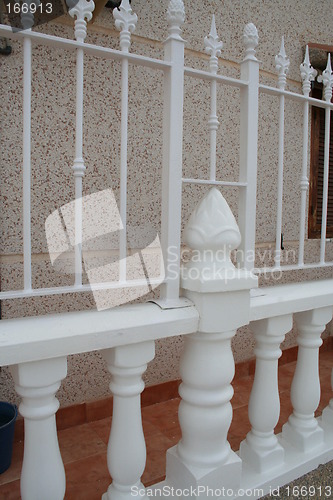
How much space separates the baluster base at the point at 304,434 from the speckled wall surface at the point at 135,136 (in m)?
1.27

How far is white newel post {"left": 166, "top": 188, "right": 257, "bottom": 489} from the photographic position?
114 cm

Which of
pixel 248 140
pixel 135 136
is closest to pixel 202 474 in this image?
pixel 248 140

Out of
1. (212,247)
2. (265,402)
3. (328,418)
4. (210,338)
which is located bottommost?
(328,418)

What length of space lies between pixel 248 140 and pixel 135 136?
131 centimetres

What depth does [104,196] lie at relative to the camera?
2389 mm

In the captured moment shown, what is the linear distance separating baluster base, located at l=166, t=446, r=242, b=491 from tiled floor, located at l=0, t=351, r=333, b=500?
66 centimetres

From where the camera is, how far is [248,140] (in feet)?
4.18

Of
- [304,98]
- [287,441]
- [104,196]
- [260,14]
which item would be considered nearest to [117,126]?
[104,196]

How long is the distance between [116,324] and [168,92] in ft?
2.34

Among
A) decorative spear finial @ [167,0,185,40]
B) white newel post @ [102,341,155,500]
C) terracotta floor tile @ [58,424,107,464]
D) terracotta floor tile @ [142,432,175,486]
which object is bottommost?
terracotta floor tile @ [58,424,107,464]

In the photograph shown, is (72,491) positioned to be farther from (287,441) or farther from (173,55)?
(173,55)

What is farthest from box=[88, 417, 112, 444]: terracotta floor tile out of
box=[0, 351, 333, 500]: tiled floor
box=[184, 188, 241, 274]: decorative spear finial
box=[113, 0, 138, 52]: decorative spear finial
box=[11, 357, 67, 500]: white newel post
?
box=[113, 0, 138, 52]: decorative spear finial

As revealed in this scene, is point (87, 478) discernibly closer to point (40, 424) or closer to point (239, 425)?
point (239, 425)

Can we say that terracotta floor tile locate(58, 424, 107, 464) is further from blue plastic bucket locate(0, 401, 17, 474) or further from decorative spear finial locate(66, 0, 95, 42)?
decorative spear finial locate(66, 0, 95, 42)
